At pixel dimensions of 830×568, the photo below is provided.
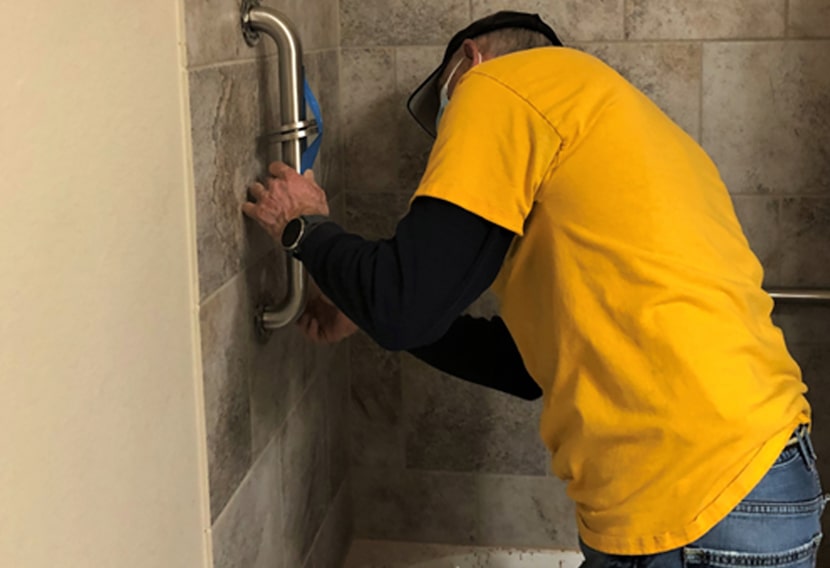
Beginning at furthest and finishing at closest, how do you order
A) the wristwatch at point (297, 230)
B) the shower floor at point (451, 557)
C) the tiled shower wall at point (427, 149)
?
the shower floor at point (451, 557) < the tiled shower wall at point (427, 149) < the wristwatch at point (297, 230)

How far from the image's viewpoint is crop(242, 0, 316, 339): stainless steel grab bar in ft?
4.19

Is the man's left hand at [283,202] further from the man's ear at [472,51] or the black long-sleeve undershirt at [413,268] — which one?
the man's ear at [472,51]

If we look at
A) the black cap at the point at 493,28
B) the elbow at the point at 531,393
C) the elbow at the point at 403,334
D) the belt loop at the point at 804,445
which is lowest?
the elbow at the point at 531,393

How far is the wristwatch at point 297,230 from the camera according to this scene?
1.21 m

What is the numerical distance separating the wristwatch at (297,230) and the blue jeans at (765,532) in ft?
1.80

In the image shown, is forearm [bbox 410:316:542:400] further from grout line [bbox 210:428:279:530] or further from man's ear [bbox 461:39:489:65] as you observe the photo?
man's ear [bbox 461:39:489:65]

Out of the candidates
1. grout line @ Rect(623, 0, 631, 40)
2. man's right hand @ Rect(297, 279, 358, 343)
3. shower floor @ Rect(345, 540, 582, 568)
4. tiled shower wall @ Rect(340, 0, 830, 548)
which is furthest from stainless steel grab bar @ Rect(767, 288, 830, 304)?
man's right hand @ Rect(297, 279, 358, 343)

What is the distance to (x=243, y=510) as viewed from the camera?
1320 millimetres

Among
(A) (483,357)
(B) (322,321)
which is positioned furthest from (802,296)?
(B) (322,321)

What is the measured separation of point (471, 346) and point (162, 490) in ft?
1.96

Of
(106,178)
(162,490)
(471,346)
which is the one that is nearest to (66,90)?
(106,178)

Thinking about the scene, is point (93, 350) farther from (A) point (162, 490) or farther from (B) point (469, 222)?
(B) point (469, 222)

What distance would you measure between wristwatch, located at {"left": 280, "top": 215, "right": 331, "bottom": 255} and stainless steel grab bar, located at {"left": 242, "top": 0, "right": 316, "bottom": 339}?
0.29 ft

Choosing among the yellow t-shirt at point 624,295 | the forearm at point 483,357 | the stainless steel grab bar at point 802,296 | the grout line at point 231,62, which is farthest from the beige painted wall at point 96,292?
the stainless steel grab bar at point 802,296
